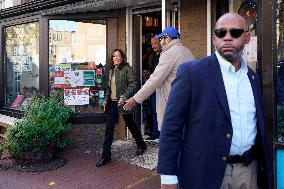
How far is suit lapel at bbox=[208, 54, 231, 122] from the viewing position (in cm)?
244

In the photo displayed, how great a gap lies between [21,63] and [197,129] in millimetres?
8008

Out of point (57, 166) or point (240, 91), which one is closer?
point (240, 91)

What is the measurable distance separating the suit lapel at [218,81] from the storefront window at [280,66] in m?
1.85

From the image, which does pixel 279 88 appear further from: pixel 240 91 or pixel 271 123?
pixel 240 91

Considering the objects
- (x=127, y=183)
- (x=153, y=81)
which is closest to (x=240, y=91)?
(x=153, y=81)

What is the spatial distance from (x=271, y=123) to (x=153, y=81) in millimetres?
1519

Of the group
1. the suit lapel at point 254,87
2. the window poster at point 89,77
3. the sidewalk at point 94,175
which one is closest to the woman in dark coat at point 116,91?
the sidewalk at point 94,175

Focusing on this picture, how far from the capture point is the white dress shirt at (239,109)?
249cm

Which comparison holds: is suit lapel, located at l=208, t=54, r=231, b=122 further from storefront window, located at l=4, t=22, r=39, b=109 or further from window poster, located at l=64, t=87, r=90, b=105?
storefront window, located at l=4, t=22, r=39, b=109

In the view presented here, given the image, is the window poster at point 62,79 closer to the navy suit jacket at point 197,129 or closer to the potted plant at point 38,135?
the potted plant at point 38,135

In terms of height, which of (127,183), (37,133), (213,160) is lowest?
(127,183)

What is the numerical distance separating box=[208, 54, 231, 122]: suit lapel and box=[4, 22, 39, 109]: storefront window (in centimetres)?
687

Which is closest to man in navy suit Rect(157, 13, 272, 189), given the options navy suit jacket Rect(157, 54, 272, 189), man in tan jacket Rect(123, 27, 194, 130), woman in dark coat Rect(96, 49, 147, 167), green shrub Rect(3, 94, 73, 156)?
navy suit jacket Rect(157, 54, 272, 189)

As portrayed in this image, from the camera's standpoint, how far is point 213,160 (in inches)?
95.6
